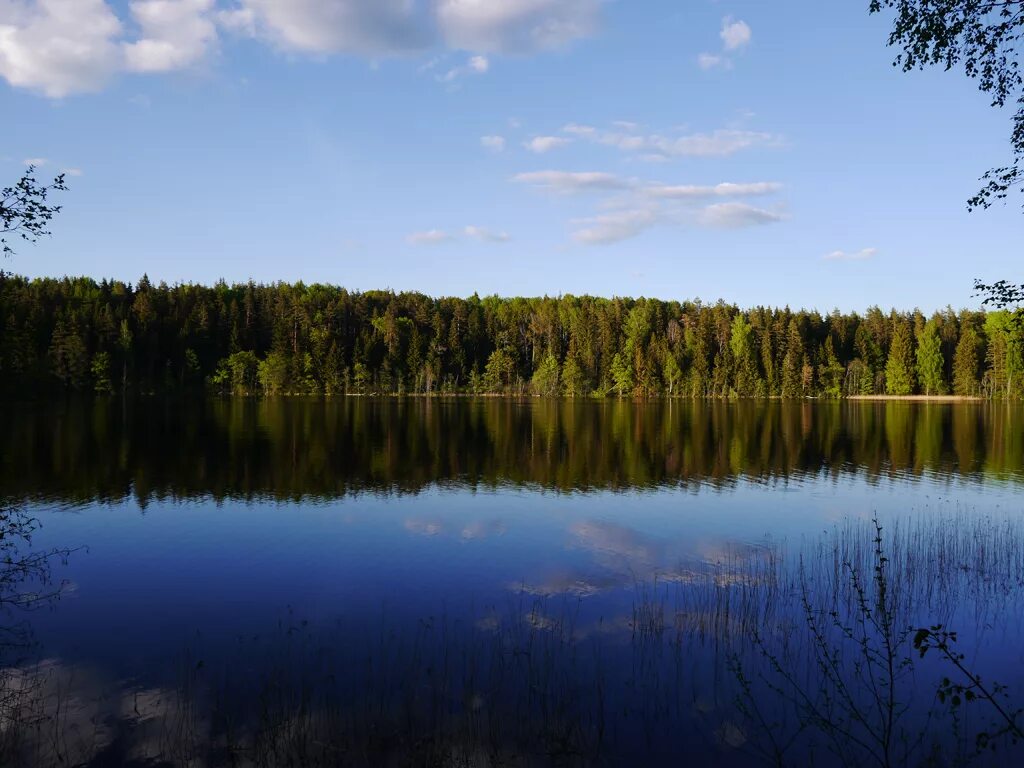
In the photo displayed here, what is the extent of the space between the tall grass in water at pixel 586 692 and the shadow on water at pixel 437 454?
63.4 ft

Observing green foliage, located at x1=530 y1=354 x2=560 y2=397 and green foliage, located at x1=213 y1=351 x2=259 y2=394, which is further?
green foliage, located at x1=530 y1=354 x2=560 y2=397

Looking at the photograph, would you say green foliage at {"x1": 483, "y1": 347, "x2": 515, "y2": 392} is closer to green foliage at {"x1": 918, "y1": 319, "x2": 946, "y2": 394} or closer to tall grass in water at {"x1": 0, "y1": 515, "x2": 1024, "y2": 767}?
green foliage at {"x1": 918, "y1": 319, "x2": 946, "y2": 394}

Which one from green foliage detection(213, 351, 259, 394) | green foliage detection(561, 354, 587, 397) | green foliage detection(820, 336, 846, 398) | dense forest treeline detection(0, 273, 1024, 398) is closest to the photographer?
dense forest treeline detection(0, 273, 1024, 398)


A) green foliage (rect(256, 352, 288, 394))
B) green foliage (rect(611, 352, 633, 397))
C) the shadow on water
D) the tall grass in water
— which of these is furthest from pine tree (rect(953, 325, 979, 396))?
the tall grass in water

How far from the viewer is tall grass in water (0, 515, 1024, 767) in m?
9.74

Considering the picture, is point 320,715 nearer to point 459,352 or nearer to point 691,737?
point 691,737

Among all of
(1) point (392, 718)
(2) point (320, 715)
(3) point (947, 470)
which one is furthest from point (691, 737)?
(3) point (947, 470)

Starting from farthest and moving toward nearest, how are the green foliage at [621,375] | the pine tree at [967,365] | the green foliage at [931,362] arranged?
1. the green foliage at [621,375]
2. the green foliage at [931,362]
3. the pine tree at [967,365]

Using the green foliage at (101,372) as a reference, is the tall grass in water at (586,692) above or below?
below

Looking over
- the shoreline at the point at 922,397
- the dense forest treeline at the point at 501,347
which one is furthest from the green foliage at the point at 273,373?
the shoreline at the point at 922,397

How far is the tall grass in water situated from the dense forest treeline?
144 m

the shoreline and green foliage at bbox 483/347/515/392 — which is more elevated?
green foliage at bbox 483/347/515/392

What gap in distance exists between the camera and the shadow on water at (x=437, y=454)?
35.5 meters

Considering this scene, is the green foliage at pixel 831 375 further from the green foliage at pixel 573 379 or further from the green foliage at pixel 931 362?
the green foliage at pixel 573 379
